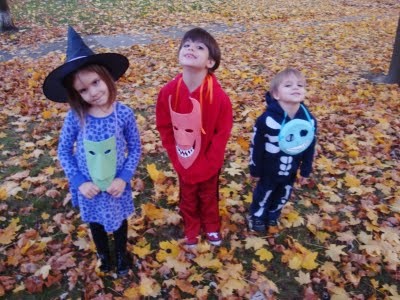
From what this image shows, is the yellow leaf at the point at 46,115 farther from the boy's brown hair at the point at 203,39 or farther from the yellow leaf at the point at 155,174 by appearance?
the boy's brown hair at the point at 203,39

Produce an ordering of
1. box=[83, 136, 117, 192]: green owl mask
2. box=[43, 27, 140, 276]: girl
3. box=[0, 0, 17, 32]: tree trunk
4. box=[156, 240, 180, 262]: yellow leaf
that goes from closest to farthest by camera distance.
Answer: box=[43, 27, 140, 276]: girl, box=[83, 136, 117, 192]: green owl mask, box=[156, 240, 180, 262]: yellow leaf, box=[0, 0, 17, 32]: tree trunk

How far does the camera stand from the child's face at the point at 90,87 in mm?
2186

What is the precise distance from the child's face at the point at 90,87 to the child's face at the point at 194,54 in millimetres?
578

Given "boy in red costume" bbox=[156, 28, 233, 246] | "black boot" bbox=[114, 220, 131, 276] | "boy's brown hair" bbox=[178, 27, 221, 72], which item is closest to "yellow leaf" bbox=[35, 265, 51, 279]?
"black boot" bbox=[114, 220, 131, 276]

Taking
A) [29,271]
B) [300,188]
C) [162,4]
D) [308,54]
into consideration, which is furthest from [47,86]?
[162,4]

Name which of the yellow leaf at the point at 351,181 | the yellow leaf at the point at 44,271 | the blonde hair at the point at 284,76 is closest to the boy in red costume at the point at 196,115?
the blonde hair at the point at 284,76

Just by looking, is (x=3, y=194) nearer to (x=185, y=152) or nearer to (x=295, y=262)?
(x=185, y=152)

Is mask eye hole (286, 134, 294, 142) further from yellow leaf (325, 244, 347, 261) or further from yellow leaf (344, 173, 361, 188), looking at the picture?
yellow leaf (344, 173, 361, 188)

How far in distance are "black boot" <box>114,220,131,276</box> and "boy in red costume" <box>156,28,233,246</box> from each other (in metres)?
0.61

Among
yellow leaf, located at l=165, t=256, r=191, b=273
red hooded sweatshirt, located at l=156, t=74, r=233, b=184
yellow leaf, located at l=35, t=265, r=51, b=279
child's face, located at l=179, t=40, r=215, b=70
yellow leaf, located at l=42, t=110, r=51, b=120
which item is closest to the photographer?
child's face, located at l=179, t=40, r=215, b=70

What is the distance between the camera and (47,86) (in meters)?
2.19

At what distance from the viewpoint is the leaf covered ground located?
297 centimetres

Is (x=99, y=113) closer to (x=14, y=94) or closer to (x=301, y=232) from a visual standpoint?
(x=301, y=232)

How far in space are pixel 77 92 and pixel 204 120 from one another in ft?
3.02
